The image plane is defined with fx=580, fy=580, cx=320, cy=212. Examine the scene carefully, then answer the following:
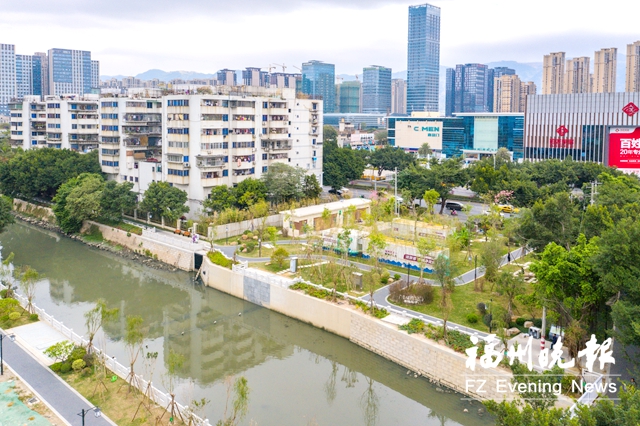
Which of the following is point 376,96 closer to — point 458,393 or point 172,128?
point 172,128

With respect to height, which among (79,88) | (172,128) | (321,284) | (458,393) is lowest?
(458,393)

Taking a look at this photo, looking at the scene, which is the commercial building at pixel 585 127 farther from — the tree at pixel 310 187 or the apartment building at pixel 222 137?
the apartment building at pixel 222 137

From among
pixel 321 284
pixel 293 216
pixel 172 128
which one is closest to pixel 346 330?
pixel 321 284

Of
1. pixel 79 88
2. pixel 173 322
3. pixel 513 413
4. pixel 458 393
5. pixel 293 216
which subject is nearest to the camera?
pixel 513 413

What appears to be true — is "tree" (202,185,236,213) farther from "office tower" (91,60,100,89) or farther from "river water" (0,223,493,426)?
"office tower" (91,60,100,89)

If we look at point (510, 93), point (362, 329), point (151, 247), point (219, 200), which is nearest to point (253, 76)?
point (510, 93)

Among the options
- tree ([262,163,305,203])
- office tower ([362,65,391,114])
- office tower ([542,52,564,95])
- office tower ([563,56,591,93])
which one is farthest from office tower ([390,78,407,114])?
tree ([262,163,305,203])
